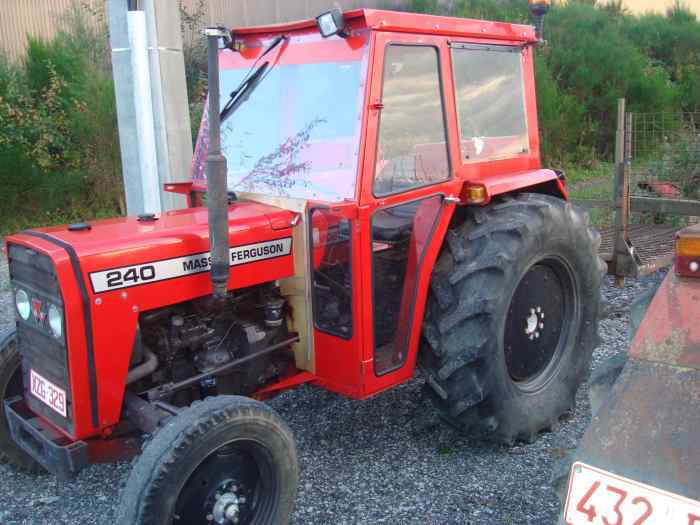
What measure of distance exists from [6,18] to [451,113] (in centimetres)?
966

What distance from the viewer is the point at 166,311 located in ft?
9.83

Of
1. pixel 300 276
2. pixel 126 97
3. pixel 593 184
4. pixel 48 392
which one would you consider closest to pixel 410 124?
pixel 300 276

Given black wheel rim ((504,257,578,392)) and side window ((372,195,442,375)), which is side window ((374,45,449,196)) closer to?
side window ((372,195,442,375))

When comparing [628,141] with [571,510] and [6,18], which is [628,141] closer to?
[571,510]

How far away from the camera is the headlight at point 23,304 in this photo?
298 centimetres

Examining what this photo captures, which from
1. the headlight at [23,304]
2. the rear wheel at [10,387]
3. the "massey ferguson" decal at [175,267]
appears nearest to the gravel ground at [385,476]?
the rear wheel at [10,387]

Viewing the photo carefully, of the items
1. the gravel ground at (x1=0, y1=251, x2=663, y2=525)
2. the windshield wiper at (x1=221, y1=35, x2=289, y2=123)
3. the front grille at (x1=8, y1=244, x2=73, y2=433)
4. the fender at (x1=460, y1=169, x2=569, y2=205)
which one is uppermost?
the windshield wiper at (x1=221, y1=35, x2=289, y2=123)

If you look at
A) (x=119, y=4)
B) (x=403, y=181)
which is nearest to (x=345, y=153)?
(x=403, y=181)

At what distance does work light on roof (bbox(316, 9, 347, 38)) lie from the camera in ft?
9.86

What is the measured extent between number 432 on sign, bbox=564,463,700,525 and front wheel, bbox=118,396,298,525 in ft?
4.03

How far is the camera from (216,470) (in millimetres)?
2703

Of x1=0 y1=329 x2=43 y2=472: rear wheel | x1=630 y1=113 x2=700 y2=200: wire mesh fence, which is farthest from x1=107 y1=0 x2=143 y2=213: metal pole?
x1=630 y1=113 x2=700 y2=200: wire mesh fence

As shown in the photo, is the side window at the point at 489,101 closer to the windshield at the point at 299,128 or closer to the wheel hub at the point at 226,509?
the windshield at the point at 299,128

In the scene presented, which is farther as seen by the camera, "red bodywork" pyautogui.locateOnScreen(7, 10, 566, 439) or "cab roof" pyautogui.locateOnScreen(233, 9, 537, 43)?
"cab roof" pyautogui.locateOnScreen(233, 9, 537, 43)
